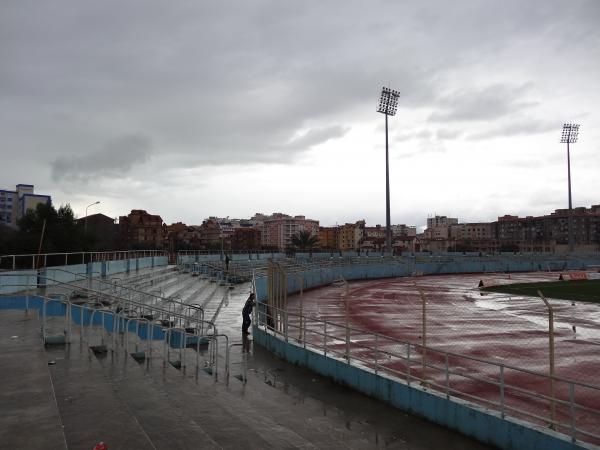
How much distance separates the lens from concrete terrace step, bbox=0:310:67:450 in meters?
5.78

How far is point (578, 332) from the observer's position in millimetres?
17125

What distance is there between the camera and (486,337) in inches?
634

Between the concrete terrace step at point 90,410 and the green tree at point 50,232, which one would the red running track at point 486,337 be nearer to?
the concrete terrace step at point 90,410

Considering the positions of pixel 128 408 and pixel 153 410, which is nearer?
pixel 128 408

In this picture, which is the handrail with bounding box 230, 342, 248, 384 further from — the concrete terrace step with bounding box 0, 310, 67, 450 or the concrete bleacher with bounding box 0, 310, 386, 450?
the concrete terrace step with bounding box 0, 310, 67, 450

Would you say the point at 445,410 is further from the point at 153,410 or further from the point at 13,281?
the point at 13,281

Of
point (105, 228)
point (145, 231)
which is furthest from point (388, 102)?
point (145, 231)

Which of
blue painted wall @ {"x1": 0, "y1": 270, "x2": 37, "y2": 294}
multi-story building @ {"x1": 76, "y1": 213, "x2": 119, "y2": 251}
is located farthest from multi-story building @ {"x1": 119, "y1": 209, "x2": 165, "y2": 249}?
blue painted wall @ {"x1": 0, "y1": 270, "x2": 37, "y2": 294}

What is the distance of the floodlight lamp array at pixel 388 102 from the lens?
2403 inches

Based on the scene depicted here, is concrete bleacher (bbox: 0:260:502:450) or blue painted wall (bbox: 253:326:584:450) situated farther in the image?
blue painted wall (bbox: 253:326:584:450)

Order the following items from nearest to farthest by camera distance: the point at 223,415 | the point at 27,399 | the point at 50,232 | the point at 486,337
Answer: the point at 27,399
the point at 223,415
the point at 486,337
the point at 50,232

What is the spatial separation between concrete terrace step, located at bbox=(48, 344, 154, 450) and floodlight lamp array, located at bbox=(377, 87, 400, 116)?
183 feet

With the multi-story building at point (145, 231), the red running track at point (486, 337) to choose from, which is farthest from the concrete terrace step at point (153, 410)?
the multi-story building at point (145, 231)

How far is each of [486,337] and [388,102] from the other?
49280 mm
